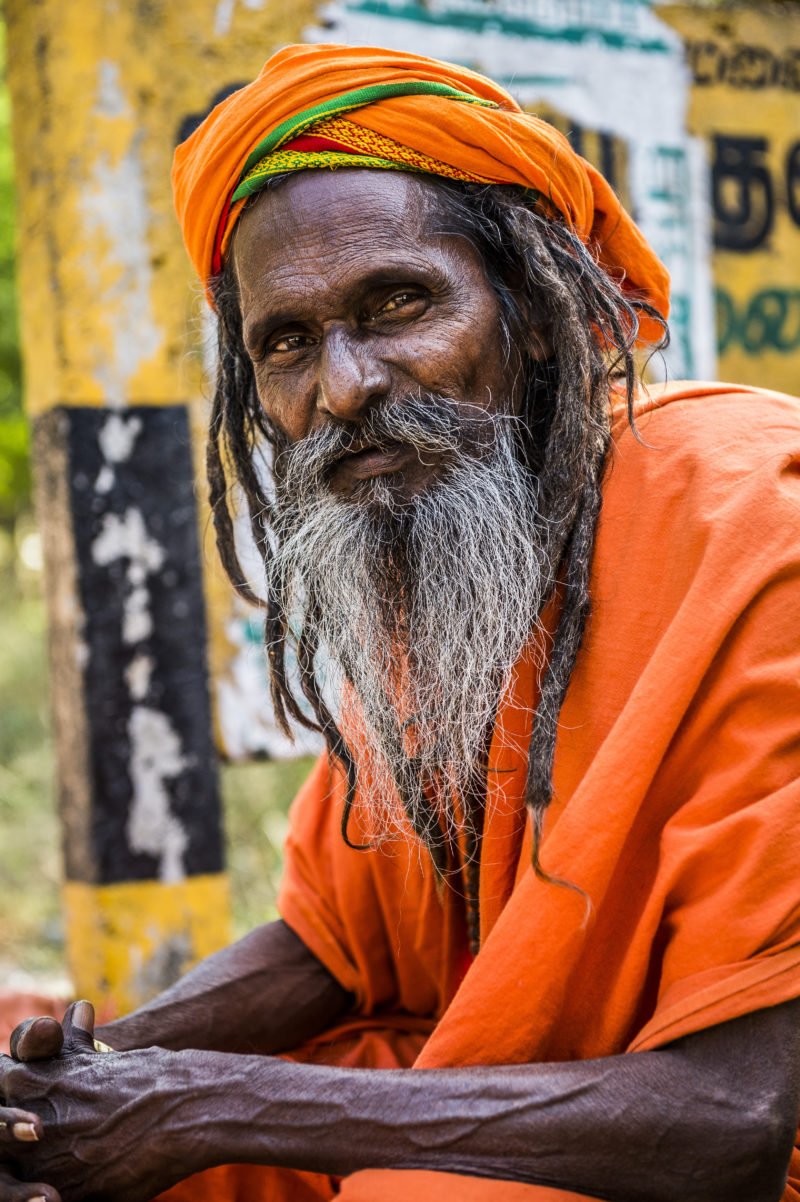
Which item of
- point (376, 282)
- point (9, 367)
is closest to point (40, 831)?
point (9, 367)

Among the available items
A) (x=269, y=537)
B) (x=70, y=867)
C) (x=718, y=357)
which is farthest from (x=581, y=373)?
(x=718, y=357)

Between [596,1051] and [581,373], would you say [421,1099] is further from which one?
[581,373]

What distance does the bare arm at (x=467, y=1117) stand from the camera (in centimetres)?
162

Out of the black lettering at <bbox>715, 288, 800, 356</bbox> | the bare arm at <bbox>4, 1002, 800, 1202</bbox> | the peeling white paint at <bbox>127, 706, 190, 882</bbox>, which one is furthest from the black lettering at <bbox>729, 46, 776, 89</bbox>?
the bare arm at <bbox>4, 1002, 800, 1202</bbox>

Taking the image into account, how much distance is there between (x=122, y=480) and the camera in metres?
3.71

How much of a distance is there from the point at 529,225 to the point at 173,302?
187cm

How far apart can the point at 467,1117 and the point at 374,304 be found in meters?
1.26

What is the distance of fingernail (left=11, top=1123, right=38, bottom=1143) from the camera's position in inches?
68.8

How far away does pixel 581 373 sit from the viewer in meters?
2.08

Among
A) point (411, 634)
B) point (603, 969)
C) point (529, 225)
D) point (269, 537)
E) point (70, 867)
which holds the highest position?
Answer: point (529, 225)

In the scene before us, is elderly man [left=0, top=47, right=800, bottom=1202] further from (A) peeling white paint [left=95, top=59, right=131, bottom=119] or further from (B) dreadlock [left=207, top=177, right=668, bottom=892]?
(A) peeling white paint [left=95, top=59, right=131, bottom=119]

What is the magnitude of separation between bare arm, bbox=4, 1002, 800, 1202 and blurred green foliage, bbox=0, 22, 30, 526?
778cm

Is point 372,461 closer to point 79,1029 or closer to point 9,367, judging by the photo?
point 79,1029

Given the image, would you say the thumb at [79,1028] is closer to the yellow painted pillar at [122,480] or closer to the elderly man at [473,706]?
the elderly man at [473,706]
